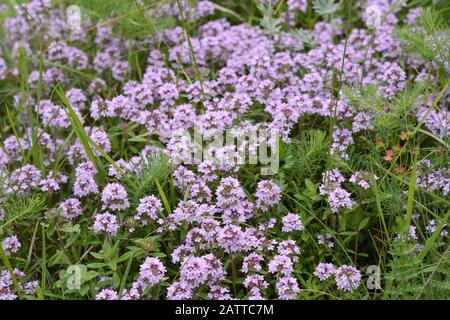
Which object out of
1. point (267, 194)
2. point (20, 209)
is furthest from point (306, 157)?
point (20, 209)

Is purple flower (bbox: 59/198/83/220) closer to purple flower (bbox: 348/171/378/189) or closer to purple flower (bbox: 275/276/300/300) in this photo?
purple flower (bbox: 275/276/300/300)

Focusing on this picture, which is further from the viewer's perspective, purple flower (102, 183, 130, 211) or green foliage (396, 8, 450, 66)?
green foliage (396, 8, 450, 66)

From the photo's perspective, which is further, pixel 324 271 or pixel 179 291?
pixel 324 271

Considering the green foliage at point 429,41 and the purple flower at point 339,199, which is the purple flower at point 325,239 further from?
the green foliage at point 429,41

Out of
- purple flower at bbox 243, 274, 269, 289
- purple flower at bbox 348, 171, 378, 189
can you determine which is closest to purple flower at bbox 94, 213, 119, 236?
purple flower at bbox 243, 274, 269, 289

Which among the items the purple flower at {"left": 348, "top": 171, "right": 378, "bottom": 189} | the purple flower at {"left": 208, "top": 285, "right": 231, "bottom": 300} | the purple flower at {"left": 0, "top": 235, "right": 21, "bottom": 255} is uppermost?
the purple flower at {"left": 348, "top": 171, "right": 378, "bottom": 189}

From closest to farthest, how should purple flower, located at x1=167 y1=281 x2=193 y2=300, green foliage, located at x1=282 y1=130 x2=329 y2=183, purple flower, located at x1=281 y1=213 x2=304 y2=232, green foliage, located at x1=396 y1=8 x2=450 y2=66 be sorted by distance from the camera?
purple flower, located at x1=167 y1=281 x2=193 y2=300 → purple flower, located at x1=281 y1=213 x2=304 y2=232 → green foliage, located at x1=282 y1=130 x2=329 y2=183 → green foliage, located at x1=396 y1=8 x2=450 y2=66

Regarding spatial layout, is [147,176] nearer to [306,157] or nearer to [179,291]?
[179,291]

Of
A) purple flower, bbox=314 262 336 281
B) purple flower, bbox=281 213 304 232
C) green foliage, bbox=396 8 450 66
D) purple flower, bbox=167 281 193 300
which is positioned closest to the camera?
purple flower, bbox=167 281 193 300

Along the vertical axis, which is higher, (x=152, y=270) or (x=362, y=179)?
(x=362, y=179)

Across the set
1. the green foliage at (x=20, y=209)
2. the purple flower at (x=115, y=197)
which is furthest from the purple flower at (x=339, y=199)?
the green foliage at (x=20, y=209)
